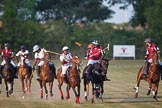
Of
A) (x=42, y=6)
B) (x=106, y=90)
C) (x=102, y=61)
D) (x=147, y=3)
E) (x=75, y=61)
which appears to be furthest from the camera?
(x=42, y=6)

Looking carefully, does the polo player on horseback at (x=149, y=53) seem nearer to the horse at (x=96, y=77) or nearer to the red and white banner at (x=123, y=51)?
the horse at (x=96, y=77)

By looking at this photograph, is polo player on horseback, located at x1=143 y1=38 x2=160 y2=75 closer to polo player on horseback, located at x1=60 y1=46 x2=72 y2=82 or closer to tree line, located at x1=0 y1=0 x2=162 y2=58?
polo player on horseback, located at x1=60 y1=46 x2=72 y2=82

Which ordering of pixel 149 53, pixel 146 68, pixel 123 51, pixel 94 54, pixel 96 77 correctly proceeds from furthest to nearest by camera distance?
pixel 123 51, pixel 146 68, pixel 149 53, pixel 94 54, pixel 96 77

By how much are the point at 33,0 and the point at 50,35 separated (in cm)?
969

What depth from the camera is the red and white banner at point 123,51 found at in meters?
71.2

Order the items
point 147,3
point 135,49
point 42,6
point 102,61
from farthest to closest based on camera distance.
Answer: point 42,6 < point 147,3 < point 135,49 < point 102,61

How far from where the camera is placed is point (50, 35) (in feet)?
261

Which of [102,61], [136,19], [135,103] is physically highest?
[136,19]

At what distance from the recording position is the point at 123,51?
71.8 meters

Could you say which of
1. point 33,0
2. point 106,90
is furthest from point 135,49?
point 106,90

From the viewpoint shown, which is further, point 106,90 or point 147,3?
point 147,3

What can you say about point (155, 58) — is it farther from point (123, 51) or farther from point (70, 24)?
point (70, 24)

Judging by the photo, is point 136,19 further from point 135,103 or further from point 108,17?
point 135,103

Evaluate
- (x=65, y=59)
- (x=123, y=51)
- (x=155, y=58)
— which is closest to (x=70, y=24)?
(x=123, y=51)
